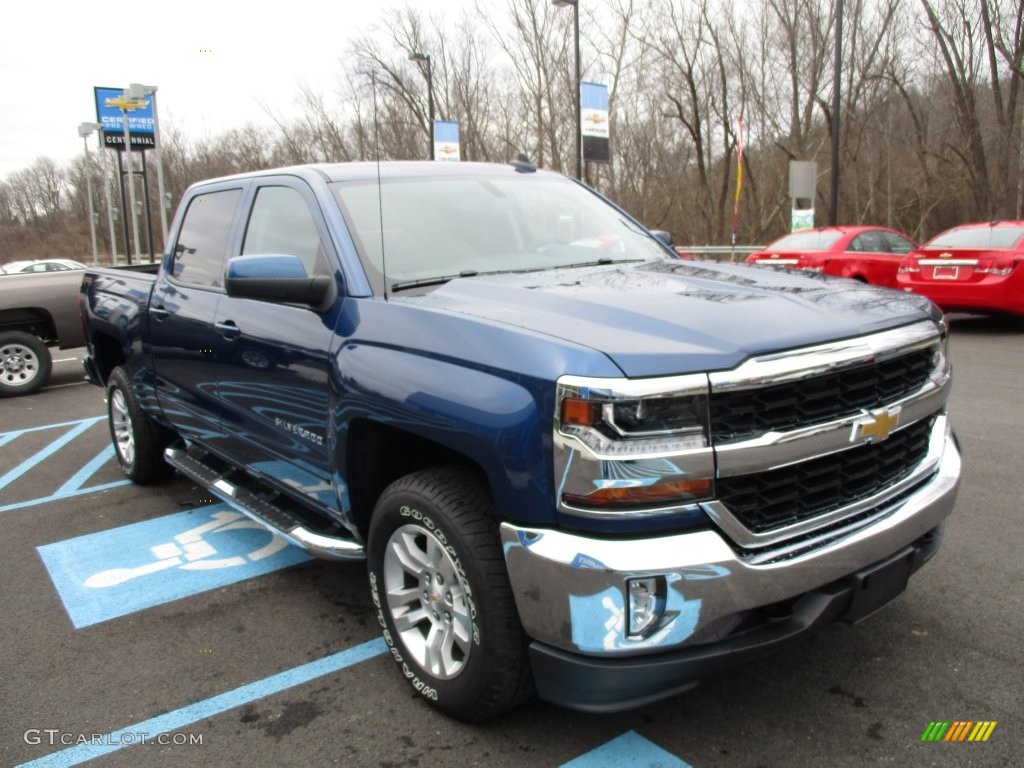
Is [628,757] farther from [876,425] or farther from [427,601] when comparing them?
[876,425]

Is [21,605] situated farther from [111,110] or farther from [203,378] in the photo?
[111,110]

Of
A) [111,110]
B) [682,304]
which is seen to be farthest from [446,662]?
[111,110]

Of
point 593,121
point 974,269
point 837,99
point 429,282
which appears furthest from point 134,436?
point 837,99

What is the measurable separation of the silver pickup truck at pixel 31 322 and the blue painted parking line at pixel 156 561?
5.72 metres

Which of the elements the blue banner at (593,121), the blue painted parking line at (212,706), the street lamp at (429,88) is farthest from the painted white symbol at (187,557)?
the street lamp at (429,88)

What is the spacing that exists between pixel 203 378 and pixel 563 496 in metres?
2.60

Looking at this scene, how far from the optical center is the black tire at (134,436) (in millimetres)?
5418

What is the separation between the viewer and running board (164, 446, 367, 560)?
10.6 feet

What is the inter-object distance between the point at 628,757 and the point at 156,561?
112 inches

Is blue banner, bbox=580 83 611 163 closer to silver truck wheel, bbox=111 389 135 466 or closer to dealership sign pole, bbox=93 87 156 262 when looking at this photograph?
silver truck wheel, bbox=111 389 135 466

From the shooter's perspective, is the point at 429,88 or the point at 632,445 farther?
the point at 429,88

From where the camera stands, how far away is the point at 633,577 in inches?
83.9

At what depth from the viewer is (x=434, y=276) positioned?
3.24 metres

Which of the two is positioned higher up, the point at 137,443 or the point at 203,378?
the point at 203,378
